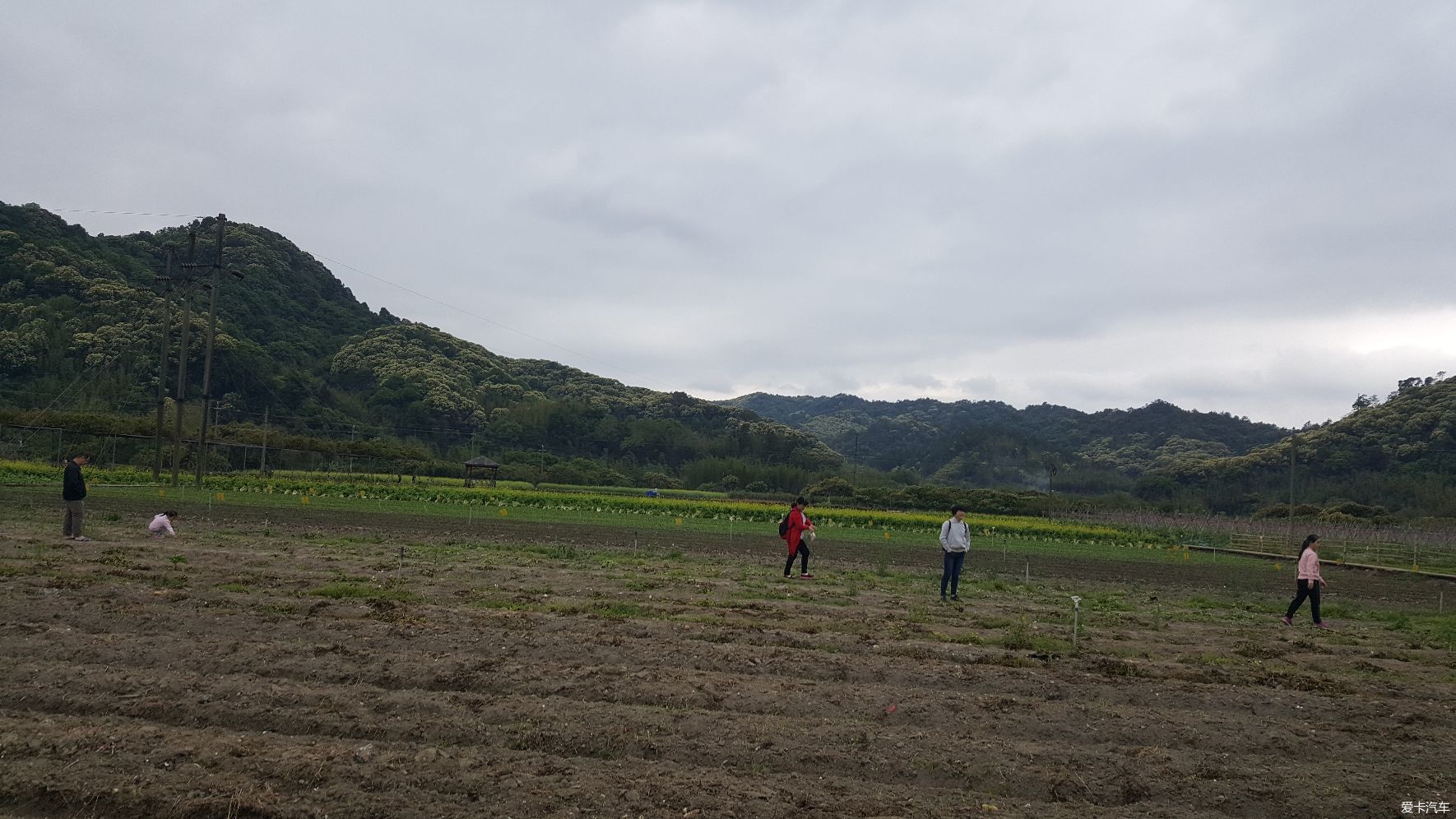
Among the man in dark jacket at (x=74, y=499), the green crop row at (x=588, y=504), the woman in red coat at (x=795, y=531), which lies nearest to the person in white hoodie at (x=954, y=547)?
the woman in red coat at (x=795, y=531)

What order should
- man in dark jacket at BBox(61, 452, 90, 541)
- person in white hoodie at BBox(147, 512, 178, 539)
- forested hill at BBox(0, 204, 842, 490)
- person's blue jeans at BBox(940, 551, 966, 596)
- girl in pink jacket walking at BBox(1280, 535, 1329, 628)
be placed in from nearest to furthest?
girl in pink jacket walking at BBox(1280, 535, 1329, 628) → person's blue jeans at BBox(940, 551, 966, 596) → man in dark jacket at BBox(61, 452, 90, 541) → person in white hoodie at BBox(147, 512, 178, 539) → forested hill at BBox(0, 204, 842, 490)

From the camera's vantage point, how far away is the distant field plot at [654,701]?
571cm

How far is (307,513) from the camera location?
30594 millimetres

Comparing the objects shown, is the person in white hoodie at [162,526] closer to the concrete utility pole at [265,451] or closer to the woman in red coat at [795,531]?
the woman in red coat at [795,531]

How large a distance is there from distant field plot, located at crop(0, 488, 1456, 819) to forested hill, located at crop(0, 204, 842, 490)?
123 feet

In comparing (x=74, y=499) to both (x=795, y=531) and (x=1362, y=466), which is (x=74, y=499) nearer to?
(x=795, y=531)

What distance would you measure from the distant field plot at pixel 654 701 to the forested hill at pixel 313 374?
3751 centimetres

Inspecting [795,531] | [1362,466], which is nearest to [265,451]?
[795,531]

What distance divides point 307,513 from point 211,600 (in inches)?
858

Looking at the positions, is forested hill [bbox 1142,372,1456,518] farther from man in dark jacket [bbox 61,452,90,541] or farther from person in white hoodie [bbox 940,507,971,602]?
man in dark jacket [bbox 61,452,90,541]

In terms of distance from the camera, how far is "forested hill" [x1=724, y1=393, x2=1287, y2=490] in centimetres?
13800

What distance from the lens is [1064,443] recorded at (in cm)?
15700

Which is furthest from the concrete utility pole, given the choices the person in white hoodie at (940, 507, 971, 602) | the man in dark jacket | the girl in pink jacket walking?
the girl in pink jacket walking

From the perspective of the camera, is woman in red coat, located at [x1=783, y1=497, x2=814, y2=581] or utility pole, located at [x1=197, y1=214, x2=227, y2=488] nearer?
woman in red coat, located at [x1=783, y1=497, x2=814, y2=581]
